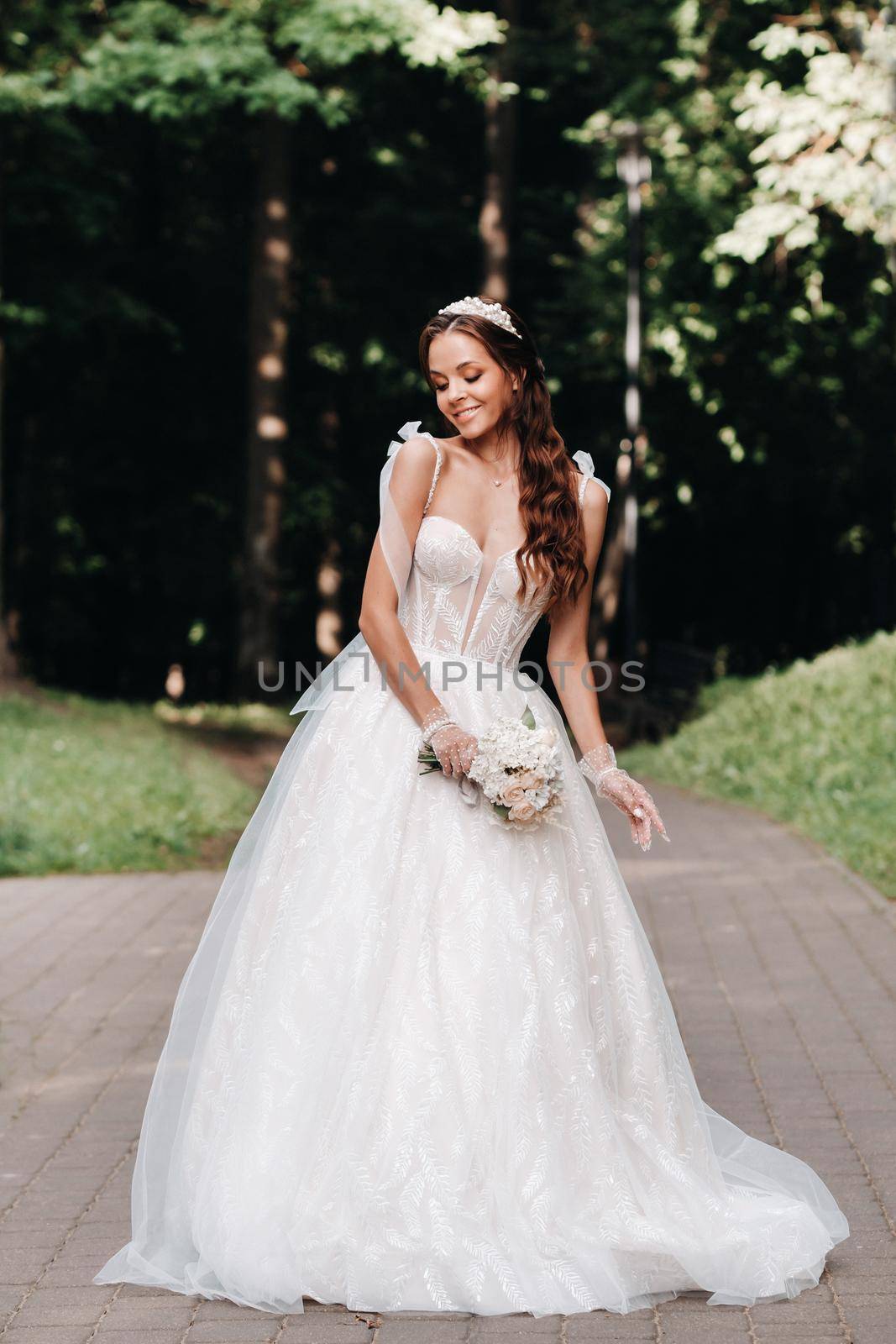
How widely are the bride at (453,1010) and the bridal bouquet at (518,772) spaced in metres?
0.03

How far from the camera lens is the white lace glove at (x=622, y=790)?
4336mm

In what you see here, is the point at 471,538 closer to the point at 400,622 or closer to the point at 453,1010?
the point at 400,622

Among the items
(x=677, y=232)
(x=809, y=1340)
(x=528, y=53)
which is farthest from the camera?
(x=528, y=53)

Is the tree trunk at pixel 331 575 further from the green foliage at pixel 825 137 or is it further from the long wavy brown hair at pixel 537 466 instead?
the long wavy brown hair at pixel 537 466

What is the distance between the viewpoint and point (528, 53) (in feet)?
73.3

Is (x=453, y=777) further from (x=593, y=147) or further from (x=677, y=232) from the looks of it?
(x=593, y=147)

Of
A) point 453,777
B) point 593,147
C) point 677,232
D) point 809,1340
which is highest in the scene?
point 593,147

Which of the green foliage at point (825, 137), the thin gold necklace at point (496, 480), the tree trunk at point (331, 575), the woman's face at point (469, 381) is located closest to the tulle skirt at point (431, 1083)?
the thin gold necklace at point (496, 480)

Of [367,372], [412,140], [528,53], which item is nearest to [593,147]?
[528,53]

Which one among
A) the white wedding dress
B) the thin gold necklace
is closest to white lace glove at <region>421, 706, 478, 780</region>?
the white wedding dress

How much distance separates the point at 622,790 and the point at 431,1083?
0.93m

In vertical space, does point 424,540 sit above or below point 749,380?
below

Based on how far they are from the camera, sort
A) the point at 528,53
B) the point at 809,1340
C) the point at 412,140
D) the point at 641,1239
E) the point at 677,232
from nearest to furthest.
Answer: the point at 809,1340
the point at 641,1239
the point at 677,232
the point at 528,53
the point at 412,140

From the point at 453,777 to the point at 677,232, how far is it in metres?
17.4
